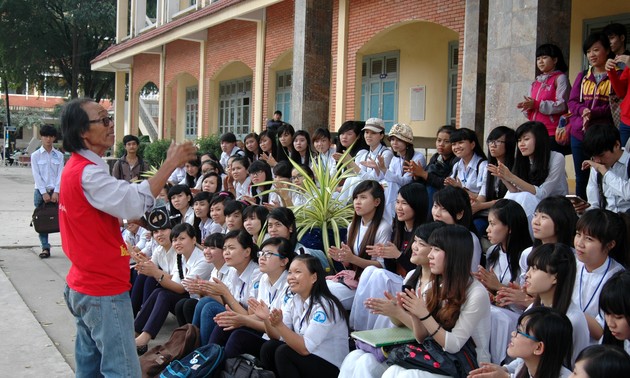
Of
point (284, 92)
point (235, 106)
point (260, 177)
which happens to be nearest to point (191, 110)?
point (235, 106)

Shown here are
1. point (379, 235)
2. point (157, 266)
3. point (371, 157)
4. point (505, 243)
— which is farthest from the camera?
point (371, 157)

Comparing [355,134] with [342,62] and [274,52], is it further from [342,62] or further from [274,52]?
[274,52]

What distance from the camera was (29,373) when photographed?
4.82 meters

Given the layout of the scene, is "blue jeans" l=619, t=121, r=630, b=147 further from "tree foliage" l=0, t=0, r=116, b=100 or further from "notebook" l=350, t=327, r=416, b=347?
"tree foliage" l=0, t=0, r=116, b=100

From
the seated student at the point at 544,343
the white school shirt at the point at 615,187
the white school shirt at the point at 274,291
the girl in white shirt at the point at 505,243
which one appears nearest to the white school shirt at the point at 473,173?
the white school shirt at the point at 615,187

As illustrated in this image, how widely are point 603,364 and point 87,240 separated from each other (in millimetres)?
2329

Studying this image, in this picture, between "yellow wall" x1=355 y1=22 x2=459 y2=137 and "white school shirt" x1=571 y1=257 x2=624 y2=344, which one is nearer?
"white school shirt" x1=571 y1=257 x2=624 y2=344

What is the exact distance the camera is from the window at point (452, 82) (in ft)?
40.2

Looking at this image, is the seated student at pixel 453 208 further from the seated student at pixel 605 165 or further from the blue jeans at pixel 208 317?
the blue jeans at pixel 208 317

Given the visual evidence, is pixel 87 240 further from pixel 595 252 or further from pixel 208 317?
pixel 595 252

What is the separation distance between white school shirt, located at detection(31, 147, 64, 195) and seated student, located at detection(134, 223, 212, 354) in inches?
160

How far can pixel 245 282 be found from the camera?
5113mm

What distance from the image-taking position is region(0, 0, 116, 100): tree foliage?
1147 inches

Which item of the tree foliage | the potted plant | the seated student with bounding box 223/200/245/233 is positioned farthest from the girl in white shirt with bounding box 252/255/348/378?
the tree foliage
